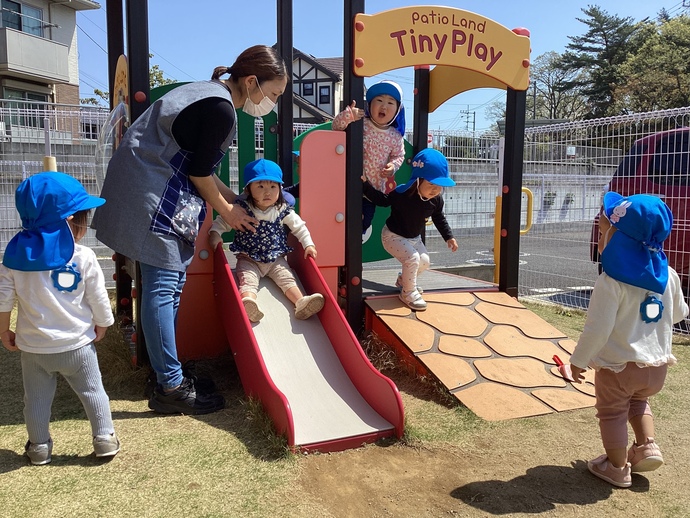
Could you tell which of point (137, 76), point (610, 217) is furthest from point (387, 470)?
point (137, 76)

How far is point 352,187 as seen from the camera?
428 centimetres

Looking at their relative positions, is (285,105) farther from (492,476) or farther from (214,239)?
(492,476)

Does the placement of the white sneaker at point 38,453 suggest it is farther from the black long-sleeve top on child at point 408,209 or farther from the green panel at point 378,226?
the green panel at point 378,226

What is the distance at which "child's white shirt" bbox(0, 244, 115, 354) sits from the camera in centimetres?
236

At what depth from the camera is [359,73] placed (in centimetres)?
Result: 407

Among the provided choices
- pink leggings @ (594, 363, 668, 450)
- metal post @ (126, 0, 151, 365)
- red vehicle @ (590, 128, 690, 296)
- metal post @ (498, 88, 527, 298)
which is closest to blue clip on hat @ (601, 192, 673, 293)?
pink leggings @ (594, 363, 668, 450)

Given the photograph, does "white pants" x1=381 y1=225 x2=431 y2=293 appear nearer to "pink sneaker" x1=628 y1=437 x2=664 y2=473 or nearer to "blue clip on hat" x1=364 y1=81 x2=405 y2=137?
"blue clip on hat" x1=364 y1=81 x2=405 y2=137

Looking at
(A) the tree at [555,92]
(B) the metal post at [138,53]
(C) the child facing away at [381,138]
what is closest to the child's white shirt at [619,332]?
(C) the child facing away at [381,138]

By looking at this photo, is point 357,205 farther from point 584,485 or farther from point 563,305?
point 563,305

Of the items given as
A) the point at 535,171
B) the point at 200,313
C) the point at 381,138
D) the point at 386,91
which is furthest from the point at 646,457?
the point at 535,171

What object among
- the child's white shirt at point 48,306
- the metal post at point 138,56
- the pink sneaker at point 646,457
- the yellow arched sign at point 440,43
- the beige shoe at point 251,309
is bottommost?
the pink sneaker at point 646,457

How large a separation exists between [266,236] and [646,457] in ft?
8.22

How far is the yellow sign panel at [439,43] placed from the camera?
161 inches

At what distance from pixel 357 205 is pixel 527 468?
2.27m
